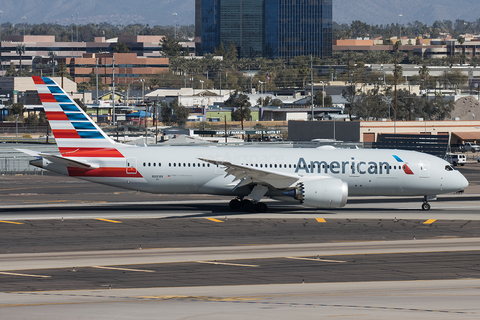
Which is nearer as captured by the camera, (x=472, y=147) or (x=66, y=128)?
(x=66, y=128)

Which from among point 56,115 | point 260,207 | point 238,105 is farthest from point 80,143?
point 238,105

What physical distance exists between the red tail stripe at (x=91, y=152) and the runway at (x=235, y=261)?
338cm

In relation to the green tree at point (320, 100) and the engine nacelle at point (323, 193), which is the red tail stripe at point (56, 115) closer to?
the engine nacelle at point (323, 193)

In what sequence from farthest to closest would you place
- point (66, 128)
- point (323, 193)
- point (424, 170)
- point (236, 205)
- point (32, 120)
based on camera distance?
point (32, 120), point (424, 170), point (236, 205), point (66, 128), point (323, 193)

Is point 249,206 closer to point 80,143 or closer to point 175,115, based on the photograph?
point 80,143

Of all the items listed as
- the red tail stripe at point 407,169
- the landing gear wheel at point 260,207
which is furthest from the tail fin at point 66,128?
the red tail stripe at point 407,169

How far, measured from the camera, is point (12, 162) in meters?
68.2

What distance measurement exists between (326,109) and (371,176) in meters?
97.7

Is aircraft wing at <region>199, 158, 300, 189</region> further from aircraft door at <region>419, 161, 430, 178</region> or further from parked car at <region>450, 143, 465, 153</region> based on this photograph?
parked car at <region>450, 143, 465, 153</region>

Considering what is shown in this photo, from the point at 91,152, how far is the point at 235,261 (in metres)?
14.8

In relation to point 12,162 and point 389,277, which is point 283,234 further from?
point 12,162

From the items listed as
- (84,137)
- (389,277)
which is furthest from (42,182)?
(389,277)

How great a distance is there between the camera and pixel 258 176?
3453cm

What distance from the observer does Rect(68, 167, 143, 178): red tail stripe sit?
34.9m
